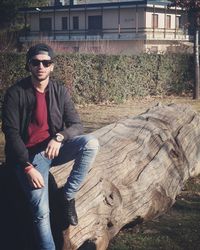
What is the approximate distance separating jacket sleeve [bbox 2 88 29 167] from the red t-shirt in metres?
0.15

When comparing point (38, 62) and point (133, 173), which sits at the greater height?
point (38, 62)

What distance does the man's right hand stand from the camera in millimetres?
4117

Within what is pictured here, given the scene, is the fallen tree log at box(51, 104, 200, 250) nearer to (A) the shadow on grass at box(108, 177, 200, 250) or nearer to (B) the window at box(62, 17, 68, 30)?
(A) the shadow on grass at box(108, 177, 200, 250)

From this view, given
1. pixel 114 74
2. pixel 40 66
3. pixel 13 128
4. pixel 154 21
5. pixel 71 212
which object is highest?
pixel 154 21

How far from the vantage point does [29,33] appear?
47062 millimetres

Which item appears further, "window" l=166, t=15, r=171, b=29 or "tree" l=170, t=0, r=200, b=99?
"window" l=166, t=15, r=171, b=29

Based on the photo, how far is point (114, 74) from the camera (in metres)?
18.1

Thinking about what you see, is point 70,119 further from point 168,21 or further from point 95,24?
point 168,21

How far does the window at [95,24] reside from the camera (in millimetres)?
45250

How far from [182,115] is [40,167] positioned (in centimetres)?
465

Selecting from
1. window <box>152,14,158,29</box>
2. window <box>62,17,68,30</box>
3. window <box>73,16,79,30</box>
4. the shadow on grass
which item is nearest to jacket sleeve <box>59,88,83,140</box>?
the shadow on grass

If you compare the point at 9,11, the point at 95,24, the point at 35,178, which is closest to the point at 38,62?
the point at 35,178

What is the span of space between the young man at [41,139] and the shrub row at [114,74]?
9419mm

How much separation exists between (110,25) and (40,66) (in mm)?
41549
